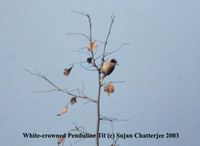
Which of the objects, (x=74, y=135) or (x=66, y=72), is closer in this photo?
(x=66, y=72)

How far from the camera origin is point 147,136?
5.62 ft

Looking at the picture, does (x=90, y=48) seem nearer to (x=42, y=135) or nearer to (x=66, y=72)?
(x=66, y=72)

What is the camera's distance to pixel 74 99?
114cm

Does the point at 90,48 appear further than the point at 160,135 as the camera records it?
No

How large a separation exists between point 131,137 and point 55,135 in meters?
0.37

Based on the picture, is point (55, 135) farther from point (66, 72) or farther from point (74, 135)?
point (66, 72)

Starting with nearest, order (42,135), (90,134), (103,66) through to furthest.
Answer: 1. (103,66)
2. (90,134)
3. (42,135)

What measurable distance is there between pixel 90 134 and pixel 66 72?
574 mm

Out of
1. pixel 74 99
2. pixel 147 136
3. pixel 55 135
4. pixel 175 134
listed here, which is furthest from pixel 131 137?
pixel 74 99

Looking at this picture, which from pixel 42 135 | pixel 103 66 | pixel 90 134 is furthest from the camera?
pixel 42 135

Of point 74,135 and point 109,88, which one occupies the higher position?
point 109,88

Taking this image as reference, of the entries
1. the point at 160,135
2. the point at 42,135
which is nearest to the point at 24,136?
the point at 42,135

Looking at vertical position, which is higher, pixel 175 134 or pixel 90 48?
pixel 90 48

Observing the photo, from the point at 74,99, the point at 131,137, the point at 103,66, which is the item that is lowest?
the point at 131,137
